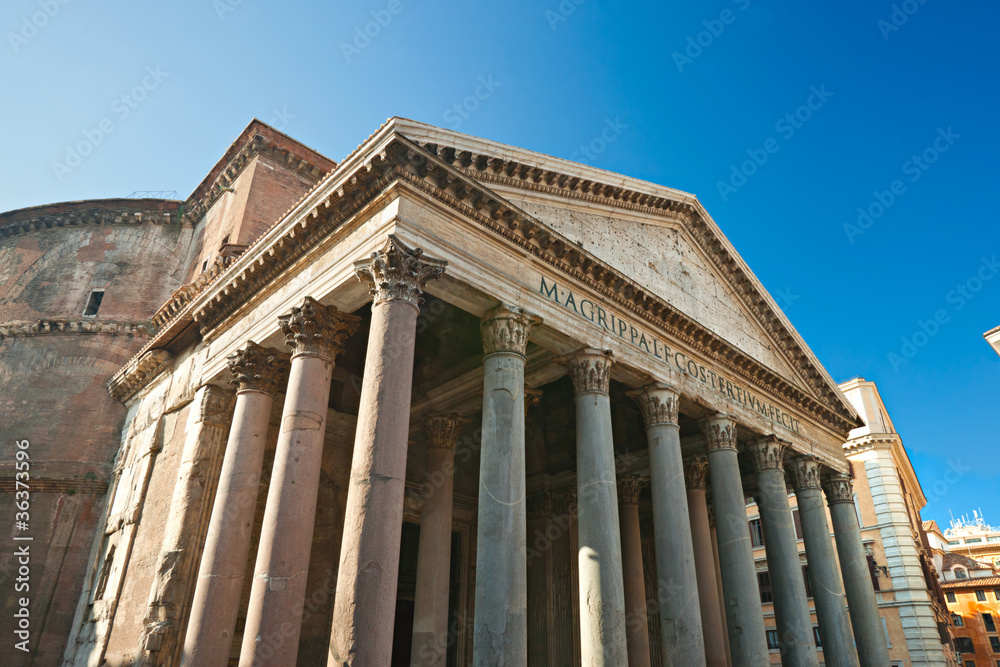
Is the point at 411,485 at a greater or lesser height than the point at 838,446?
lesser

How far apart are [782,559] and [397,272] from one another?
9274 millimetres

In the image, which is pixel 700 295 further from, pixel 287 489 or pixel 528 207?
pixel 287 489

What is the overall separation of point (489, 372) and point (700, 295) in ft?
21.5

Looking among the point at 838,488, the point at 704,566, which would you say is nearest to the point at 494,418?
the point at 704,566

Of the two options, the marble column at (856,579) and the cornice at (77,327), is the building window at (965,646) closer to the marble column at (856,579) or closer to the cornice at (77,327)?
the marble column at (856,579)

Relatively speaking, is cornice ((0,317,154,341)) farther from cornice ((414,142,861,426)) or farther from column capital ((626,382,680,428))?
column capital ((626,382,680,428))

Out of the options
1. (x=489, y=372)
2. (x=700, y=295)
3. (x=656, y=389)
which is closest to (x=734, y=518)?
(x=656, y=389)

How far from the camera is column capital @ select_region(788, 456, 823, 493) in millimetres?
13945

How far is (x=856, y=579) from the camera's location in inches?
540

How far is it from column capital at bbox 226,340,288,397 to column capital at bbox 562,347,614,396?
4421 mm

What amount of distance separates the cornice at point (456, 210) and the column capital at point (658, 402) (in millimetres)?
1110

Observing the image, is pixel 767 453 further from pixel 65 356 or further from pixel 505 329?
pixel 65 356

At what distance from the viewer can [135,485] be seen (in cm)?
1191

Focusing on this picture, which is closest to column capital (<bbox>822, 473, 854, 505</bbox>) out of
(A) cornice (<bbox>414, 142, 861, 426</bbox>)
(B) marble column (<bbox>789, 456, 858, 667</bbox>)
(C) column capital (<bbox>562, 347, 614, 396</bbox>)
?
(B) marble column (<bbox>789, 456, 858, 667</bbox>)
